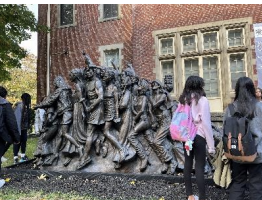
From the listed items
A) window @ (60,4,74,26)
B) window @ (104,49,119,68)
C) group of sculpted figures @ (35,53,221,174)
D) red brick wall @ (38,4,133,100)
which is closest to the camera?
group of sculpted figures @ (35,53,221,174)

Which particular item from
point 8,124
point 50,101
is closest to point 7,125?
point 8,124

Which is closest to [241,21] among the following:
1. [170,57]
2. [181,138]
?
[170,57]

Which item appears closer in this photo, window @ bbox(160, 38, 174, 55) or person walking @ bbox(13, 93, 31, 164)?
person walking @ bbox(13, 93, 31, 164)

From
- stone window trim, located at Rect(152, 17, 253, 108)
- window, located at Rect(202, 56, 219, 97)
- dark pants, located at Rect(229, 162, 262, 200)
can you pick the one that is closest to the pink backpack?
dark pants, located at Rect(229, 162, 262, 200)

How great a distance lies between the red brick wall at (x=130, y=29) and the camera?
634 inches

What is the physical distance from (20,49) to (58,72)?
370 centimetres

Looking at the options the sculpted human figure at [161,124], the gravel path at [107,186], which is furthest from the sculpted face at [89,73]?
the gravel path at [107,186]

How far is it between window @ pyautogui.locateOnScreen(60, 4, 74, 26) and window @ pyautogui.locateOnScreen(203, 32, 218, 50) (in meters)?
8.55

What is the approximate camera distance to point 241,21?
15.4 metres

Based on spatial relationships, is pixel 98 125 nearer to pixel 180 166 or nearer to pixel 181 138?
pixel 180 166

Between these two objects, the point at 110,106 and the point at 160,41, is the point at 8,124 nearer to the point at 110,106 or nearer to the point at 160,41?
the point at 110,106

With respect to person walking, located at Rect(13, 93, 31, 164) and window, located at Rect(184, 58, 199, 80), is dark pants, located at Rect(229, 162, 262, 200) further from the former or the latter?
window, located at Rect(184, 58, 199, 80)

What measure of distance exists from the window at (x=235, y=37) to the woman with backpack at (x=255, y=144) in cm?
1231

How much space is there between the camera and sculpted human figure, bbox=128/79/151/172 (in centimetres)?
678
